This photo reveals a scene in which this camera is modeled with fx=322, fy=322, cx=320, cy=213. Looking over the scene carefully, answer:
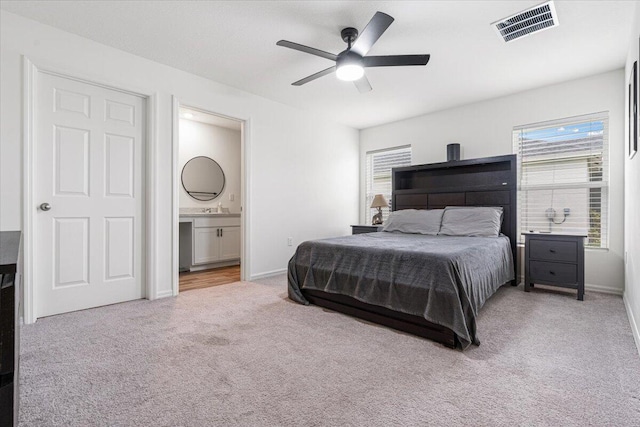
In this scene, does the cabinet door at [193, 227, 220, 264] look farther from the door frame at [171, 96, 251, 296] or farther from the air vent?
the air vent

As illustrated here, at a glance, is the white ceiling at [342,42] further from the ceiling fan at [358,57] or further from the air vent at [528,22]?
the ceiling fan at [358,57]

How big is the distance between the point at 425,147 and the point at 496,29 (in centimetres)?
238

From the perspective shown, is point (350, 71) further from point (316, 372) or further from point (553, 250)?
point (553, 250)

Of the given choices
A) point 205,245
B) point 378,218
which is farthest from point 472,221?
point 205,245

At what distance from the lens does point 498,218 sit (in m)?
3.80

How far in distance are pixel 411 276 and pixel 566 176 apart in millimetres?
2870

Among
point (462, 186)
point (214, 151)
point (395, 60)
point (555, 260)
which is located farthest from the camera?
point (214, 151)

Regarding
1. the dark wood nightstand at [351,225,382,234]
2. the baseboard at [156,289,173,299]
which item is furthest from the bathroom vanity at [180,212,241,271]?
the dark wood nightstand at [351,225,382,234]

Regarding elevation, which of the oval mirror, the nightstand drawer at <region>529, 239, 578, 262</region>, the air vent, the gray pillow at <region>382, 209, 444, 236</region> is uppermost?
the air vent

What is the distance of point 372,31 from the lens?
2.29 meters

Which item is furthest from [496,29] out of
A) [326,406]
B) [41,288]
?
[41,288]

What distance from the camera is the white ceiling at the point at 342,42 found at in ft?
8.11

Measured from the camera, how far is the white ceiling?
2.47 meters

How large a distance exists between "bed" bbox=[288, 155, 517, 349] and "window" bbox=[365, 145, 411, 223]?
151 cm
